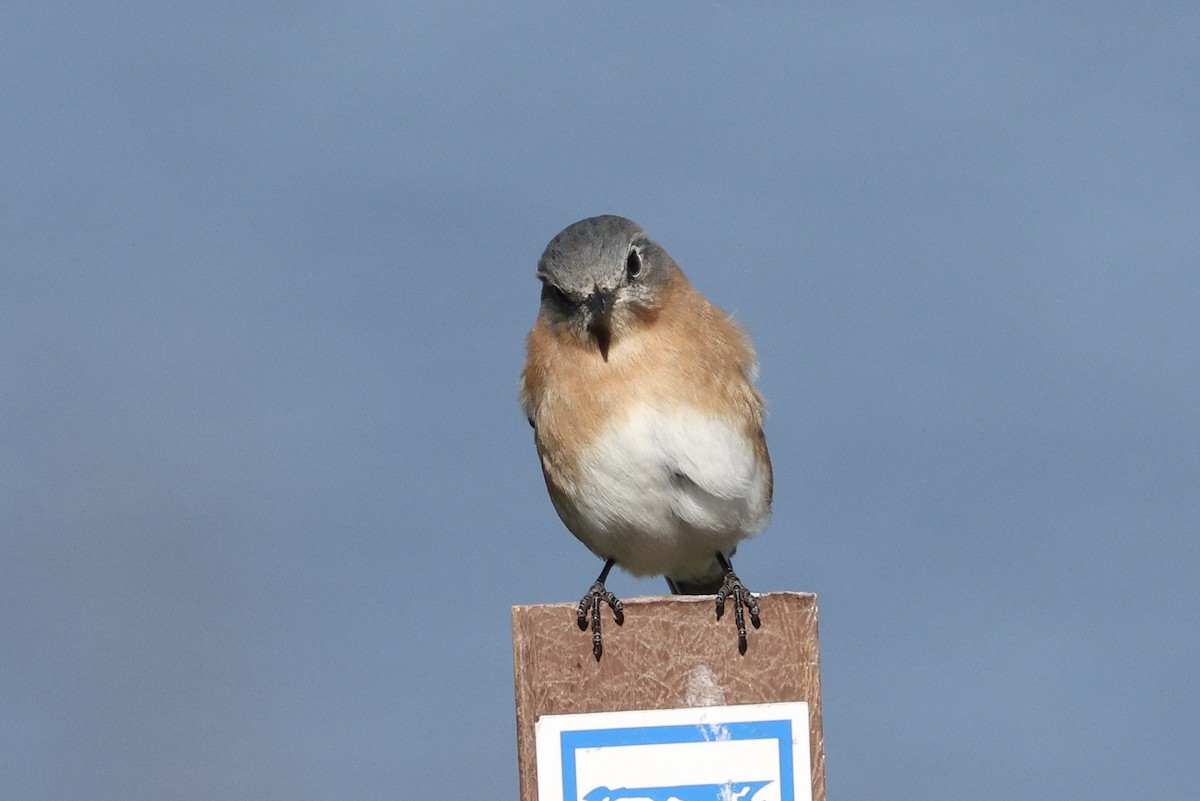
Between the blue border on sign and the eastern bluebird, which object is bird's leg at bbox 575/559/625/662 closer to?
the blue border on sign

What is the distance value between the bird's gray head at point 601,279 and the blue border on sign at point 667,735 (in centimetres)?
177

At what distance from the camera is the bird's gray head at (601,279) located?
18.2ft

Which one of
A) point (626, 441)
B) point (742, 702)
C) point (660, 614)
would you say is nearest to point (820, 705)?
point (742, 702)

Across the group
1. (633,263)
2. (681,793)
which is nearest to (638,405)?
(633,263)

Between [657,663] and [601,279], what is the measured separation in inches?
73.3

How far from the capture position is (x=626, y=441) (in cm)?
536

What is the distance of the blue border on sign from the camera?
404 cm

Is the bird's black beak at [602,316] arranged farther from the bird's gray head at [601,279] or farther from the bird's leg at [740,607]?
the bird's leg at [740,607]

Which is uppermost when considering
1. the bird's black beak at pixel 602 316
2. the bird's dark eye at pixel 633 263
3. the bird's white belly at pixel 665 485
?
the bird's dark eye at pixel 633 263

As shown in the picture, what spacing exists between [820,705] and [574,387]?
5.86 ft

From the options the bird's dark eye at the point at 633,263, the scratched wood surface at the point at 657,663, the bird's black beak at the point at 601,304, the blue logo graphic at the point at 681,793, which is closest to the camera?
the blue logo graphic at the point at 681,793

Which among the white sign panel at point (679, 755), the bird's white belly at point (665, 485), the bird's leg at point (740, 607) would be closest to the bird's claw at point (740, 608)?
the bird's leg at point (740, 607)

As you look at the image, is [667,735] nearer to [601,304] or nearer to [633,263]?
[601,304]

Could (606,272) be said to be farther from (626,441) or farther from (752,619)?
(752,619)
